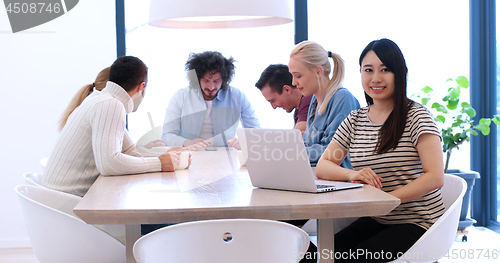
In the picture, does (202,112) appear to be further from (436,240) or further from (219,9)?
(436,240)

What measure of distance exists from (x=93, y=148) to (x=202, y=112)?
0.87m

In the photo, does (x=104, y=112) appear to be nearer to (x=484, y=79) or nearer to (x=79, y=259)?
(x=79, y=259)

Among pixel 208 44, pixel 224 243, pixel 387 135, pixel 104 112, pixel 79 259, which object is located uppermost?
pixel 208 44

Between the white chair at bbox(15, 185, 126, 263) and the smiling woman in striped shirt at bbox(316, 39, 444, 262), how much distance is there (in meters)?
0.85

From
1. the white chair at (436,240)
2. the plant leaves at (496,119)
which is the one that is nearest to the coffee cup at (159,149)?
the white chair at (436,240)

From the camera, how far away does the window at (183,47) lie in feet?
12.8

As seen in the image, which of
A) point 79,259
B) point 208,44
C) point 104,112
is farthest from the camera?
point 208,44

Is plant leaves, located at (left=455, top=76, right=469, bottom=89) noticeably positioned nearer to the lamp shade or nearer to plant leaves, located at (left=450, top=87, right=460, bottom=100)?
plant leaves, located at (left=450, top=87, right=460, bottom=100)

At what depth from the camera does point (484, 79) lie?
4.00m

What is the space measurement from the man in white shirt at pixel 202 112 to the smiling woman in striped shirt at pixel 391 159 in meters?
0.92

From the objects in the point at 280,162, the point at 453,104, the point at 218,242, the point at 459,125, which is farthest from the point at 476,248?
the point at 218,242

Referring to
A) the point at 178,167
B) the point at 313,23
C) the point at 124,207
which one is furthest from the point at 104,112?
the point at 313,23

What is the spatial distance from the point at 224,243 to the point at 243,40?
3.06 m

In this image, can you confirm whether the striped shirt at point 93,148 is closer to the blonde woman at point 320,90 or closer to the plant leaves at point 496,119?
the blonde woman at point 320,90
